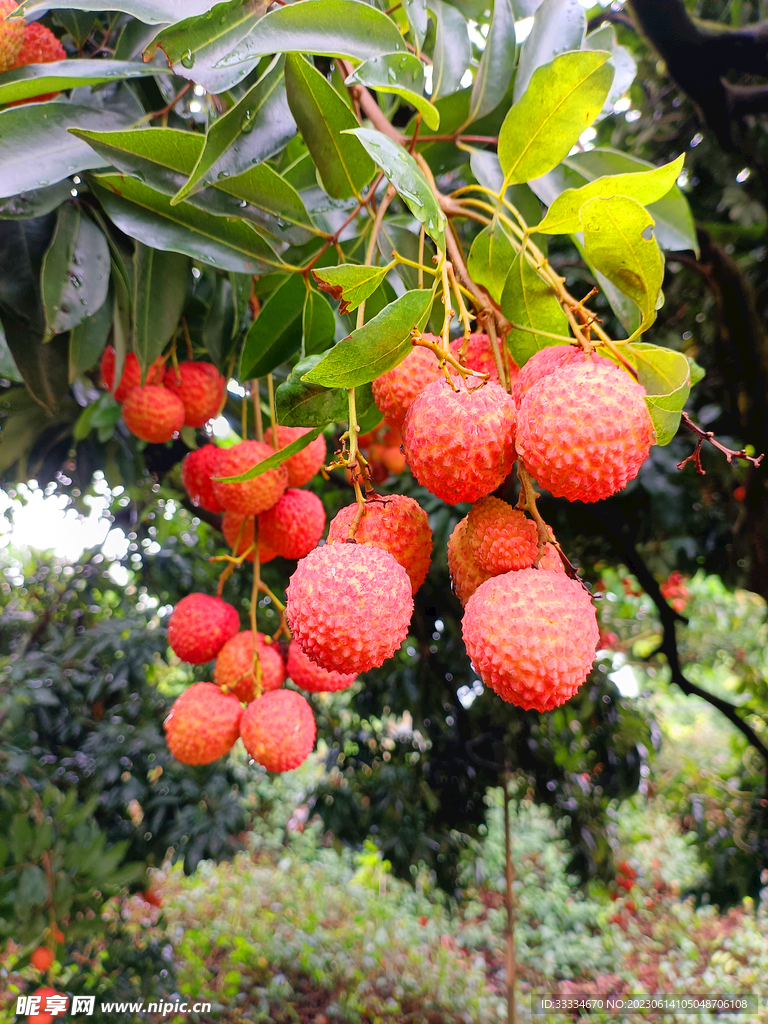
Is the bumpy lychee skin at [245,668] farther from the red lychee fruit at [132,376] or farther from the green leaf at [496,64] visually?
the green leaf at [496,64]

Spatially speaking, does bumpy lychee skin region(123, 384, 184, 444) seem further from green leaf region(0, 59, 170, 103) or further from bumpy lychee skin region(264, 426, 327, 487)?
green leaf region(0, 59, 170, 103)

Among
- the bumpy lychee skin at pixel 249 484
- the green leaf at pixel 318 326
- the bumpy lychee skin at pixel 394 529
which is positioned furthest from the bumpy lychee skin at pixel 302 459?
the bumpy lychee skin at pixel 394 529

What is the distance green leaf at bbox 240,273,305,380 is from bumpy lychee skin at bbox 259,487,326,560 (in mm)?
208

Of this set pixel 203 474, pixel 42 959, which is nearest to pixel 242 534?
pixel 203 474

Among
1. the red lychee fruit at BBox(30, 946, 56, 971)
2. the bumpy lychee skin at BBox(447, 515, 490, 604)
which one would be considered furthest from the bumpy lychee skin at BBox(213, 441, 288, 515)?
the red lychee fruit at BBox(30, 946, 56, 971)

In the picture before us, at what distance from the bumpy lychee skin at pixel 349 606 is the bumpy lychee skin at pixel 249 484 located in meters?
0.34

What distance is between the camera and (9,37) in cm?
66

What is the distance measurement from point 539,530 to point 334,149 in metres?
0.37

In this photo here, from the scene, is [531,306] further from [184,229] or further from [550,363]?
[184,229]

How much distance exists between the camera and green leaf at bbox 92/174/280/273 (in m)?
0.57

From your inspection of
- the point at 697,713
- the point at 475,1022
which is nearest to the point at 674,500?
the point at 475,1022

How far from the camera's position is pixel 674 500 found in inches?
55.1

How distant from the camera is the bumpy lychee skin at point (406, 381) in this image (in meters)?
0.50

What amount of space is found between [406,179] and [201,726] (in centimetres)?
73
